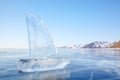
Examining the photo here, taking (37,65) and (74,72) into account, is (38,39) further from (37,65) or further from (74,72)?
(74,72)

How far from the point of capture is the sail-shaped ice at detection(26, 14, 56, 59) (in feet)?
91.8

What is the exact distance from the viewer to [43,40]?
32.4m

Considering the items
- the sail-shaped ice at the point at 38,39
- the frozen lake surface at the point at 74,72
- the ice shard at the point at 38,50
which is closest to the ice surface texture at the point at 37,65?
the ice shard at the point at 38,50

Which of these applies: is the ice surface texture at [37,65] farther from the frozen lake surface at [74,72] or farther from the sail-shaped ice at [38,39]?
the sail-shaped ice at [38,39]

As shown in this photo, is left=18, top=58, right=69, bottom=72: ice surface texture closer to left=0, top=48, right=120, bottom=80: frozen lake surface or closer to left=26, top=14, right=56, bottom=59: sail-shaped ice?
left=0, top=48, right=120, bottom=80: frozen lake surface

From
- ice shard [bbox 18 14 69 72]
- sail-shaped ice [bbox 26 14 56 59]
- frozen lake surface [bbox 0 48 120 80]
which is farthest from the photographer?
sail-shaped ice [bbox 26 14 56 59]

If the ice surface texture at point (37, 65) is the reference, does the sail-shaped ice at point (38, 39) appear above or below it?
above

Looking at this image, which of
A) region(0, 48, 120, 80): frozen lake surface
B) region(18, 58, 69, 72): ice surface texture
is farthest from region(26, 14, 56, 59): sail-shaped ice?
region(0, 48, 120, 80): frozen lake surface

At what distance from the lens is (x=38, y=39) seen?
3025 centimetres

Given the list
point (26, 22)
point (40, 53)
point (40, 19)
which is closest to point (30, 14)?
point (26, 22)

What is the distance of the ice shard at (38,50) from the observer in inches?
947

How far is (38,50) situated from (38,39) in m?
1.84

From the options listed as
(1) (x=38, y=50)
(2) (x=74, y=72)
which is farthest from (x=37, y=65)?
(2) (x=74, y=72)

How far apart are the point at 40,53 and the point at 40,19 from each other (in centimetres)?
609
